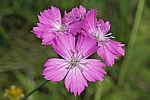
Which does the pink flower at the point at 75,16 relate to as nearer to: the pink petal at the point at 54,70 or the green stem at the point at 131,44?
the pink petal at the point at 54,70

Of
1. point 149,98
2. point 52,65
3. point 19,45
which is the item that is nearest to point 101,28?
point 52,65

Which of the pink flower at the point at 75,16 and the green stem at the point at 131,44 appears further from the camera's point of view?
the green stem at the point at 131,44

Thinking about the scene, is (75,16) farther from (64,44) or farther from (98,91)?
(98,91)

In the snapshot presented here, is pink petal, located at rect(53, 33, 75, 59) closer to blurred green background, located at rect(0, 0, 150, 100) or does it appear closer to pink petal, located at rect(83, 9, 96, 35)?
pink petal, located at rect(83, 9, 96, 35)

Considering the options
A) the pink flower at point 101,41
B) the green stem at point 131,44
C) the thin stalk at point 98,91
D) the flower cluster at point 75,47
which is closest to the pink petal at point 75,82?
the flower cluster at point 75,47

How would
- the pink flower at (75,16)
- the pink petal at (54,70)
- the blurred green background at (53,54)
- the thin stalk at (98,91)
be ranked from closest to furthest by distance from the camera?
the pink petal at (54,70) < the pink flower at (75,16) < the thin stalk at (98,91) < the blurred green background at (53,54)

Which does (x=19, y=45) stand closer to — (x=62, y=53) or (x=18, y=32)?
(x=18, y=32)

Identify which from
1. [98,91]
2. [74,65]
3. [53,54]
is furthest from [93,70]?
[53,54]
